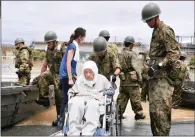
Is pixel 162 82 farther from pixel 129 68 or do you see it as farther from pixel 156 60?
pixel 129 68

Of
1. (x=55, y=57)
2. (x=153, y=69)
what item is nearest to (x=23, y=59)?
(x=55, y=57)

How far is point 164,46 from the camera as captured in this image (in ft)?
21.6

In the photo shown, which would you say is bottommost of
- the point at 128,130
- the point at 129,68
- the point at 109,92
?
the point at 128,130

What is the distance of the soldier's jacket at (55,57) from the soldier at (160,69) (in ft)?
10.3

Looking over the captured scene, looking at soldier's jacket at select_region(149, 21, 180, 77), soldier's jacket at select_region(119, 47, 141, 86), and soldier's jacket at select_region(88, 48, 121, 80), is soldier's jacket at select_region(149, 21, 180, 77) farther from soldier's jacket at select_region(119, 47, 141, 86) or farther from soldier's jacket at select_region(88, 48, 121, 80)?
soldier's jacket at select_region(119, 47, 141, 86)

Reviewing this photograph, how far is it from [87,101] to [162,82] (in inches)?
56.4

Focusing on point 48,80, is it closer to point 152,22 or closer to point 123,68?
point 123,68

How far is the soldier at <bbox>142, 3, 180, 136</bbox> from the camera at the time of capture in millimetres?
6441

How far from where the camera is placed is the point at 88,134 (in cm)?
555

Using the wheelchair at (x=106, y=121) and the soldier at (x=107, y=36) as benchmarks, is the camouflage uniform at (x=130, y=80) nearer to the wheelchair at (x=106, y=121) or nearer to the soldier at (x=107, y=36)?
the soldier at (x=107, y=36)

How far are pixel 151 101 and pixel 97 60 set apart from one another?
2136mm

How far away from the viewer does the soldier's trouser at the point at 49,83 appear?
9594 mm

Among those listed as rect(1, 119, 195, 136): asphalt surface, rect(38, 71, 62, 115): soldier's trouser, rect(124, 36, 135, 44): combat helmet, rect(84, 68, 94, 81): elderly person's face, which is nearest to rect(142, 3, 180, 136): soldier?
rect(84, 68, 94, 81): elderly person's face

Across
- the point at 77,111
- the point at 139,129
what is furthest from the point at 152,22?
the point at 139,129
